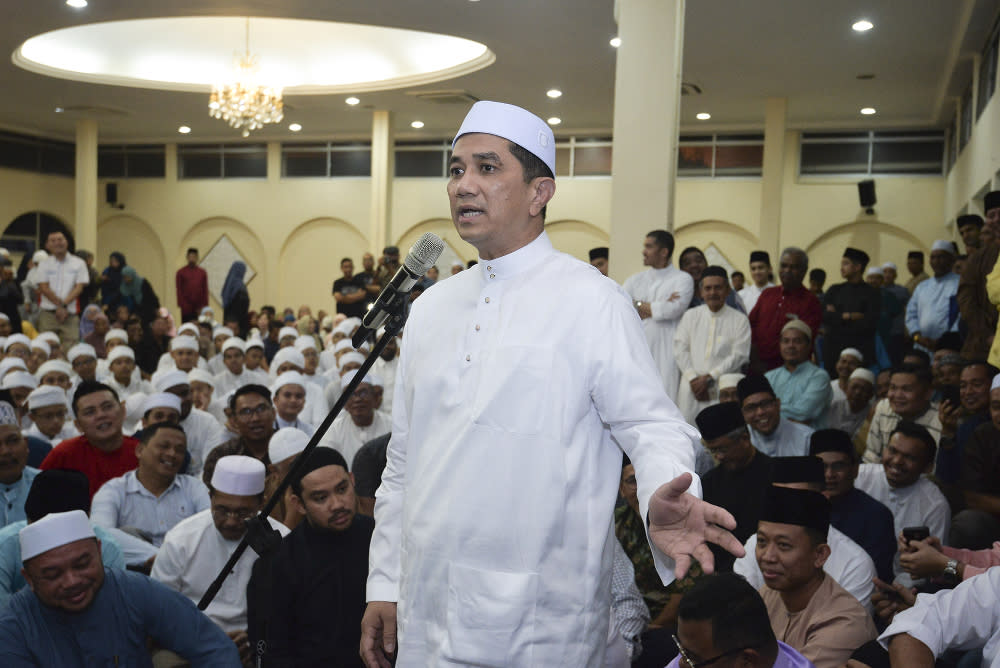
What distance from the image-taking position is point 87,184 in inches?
645

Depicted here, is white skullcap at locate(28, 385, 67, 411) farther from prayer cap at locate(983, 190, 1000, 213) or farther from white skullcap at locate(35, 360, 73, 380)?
prayer cap at locate(983, 190, 1000, 213)

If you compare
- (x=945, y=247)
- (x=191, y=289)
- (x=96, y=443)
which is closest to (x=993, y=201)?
(x=945, y=247)

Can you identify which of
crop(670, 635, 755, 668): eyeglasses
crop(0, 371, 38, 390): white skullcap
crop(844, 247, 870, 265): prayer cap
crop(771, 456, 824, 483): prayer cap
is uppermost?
crop(844, 247, 870, 265): prayer cap

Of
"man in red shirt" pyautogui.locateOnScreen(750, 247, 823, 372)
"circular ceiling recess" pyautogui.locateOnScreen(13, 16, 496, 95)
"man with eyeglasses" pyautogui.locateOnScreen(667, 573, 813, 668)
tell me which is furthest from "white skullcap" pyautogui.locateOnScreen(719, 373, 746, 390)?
"circular ceiling recess" pyautogui.locateOnScreen(13, 16, 496, 95)

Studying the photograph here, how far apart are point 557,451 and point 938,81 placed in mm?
11397

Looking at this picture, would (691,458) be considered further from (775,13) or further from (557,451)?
(775,13)

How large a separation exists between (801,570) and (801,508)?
0.19 meters

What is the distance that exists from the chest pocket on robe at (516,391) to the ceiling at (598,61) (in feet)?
16.2

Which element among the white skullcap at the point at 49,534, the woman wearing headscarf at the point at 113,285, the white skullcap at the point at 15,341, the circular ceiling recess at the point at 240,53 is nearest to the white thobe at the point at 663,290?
the white skullcap at the point at 49,534

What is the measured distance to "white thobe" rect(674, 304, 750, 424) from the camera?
6.34m

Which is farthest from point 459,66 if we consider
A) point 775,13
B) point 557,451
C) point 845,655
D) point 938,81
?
point 557,451

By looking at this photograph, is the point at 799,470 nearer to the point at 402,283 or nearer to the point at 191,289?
the point at 402,283

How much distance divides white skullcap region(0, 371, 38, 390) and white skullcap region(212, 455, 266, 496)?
158 inches

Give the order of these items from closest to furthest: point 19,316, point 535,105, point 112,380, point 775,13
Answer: point 112,380 < point 775,13 < point 19,316 < point 535,105
